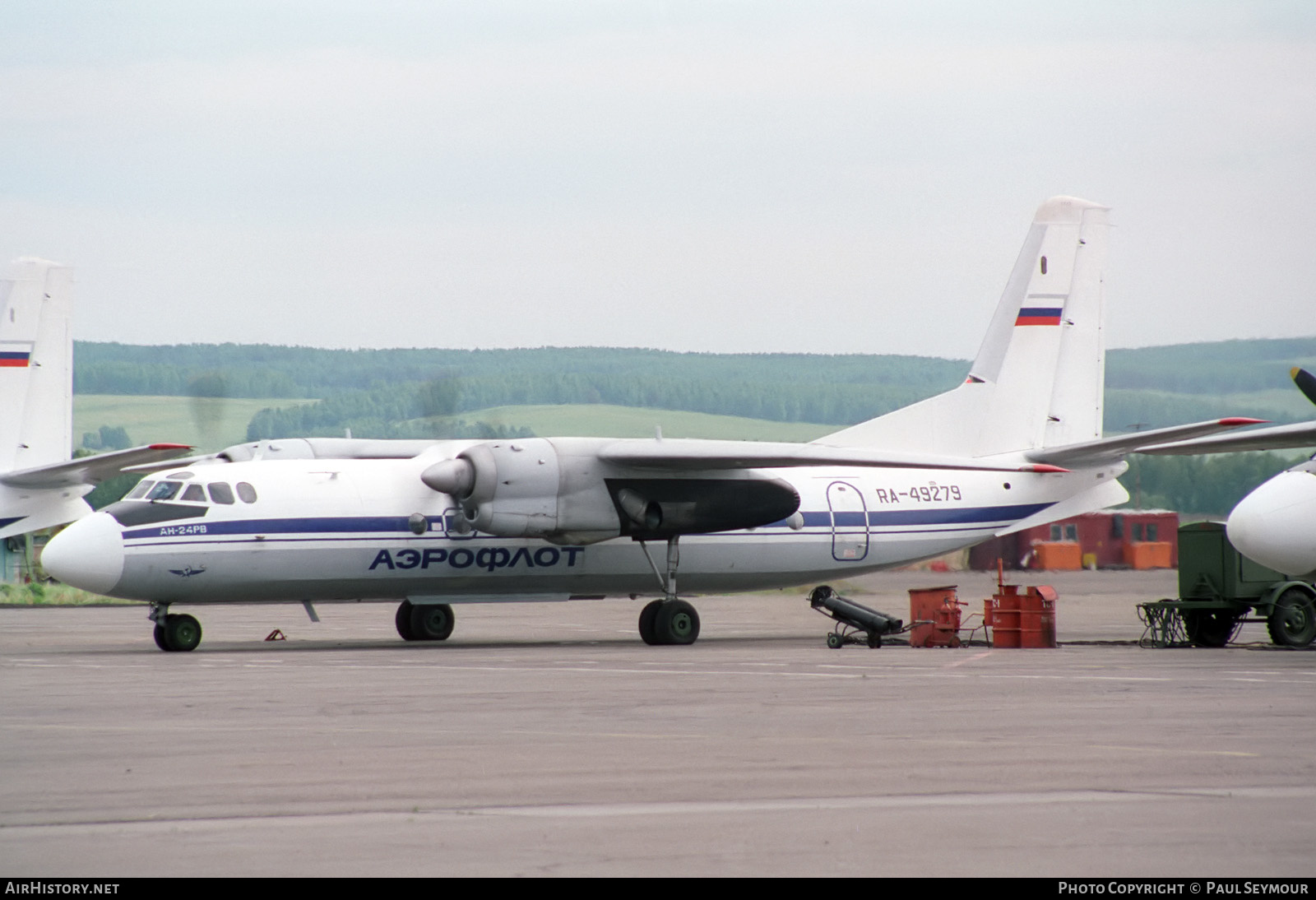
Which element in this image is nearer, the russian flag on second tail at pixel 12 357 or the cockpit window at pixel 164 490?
the cockpit window at pixel 164 490

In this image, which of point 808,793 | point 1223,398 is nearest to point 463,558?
point 808,793

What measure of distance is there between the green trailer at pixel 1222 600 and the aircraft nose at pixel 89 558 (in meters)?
14.3

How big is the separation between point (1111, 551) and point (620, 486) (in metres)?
40.9

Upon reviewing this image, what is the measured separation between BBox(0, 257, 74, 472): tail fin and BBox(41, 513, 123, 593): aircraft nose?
11853 millimetres

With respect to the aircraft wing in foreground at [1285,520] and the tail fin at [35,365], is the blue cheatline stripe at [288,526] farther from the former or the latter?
the tail fin at [35,365]

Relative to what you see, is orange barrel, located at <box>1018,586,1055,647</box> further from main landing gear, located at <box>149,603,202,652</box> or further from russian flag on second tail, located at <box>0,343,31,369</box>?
Answer: russian flag on second tail, located at <box>0,343,31,369</box>

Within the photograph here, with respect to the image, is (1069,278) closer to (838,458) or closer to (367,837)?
(838,458)

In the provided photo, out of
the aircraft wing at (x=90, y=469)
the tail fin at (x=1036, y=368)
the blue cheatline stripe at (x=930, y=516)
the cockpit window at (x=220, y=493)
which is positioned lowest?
the blue cheatline stripe at (x=930, y=516)

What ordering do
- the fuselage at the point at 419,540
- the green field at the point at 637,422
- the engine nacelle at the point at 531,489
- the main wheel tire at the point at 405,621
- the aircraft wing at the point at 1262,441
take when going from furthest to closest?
the green field at the point at 637,422 → the main wheel tire at the point at 405,621 → the engine nacelle at the point at 531,489 → the fuselage at the point at 419,540 → the aircraft wing at the point at 1262,441

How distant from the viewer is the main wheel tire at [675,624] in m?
24.1

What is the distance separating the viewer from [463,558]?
23.6 metres

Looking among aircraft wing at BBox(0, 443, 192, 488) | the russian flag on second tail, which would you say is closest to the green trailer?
aircraft wing at BBox(0, 443, 192, 488)

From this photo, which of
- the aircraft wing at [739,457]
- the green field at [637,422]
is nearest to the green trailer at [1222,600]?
the aircraft wing at [739,457]

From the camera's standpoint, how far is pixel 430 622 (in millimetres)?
24906
